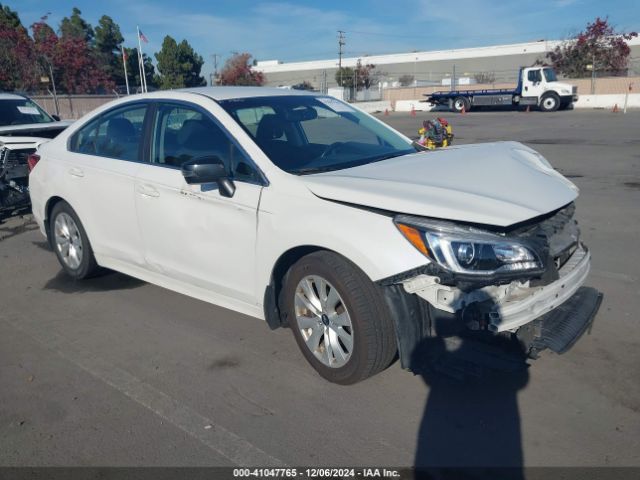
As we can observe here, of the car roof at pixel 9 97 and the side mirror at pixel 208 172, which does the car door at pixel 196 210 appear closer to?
the side mirror at pixel 208 172

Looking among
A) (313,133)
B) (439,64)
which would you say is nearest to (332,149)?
(313,133)

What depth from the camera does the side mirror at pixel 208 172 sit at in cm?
366

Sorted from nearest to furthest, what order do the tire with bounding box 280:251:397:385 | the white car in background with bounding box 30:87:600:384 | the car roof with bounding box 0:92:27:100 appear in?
the white car in background with bounding box 30:87:600:384
the tire with bounding box 280:251:397:385
the car roof with bounding box 0:92:27:100

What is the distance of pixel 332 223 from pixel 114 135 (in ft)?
8.53

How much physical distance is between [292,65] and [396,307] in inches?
3504

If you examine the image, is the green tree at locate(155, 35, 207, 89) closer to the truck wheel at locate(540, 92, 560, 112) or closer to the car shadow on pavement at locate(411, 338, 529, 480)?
the truck wheel at locate(540, 92, 560, 112)

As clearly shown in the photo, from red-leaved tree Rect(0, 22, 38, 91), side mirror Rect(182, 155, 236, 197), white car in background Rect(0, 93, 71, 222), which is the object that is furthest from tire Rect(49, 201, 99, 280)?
red-leaved tree Rect(0, 22, 38, 91)

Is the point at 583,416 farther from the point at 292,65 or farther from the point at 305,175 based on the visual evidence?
the point at 292,65

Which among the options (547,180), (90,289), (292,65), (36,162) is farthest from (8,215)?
(292,65)

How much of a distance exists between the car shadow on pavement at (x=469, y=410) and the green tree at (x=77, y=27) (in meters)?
64.4

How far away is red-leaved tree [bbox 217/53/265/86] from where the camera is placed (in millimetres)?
65875

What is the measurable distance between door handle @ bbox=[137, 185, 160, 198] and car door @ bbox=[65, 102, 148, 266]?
4.4 inches

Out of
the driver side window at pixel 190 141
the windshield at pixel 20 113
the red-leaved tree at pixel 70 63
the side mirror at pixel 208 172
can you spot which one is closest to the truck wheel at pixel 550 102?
the red-leaved tree at pixel 70 63

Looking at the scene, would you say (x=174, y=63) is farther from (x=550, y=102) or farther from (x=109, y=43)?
(x=550, y=102)
